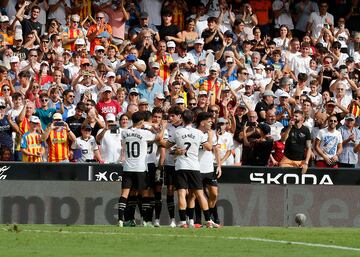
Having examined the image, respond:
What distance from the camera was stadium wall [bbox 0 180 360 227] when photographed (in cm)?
2141

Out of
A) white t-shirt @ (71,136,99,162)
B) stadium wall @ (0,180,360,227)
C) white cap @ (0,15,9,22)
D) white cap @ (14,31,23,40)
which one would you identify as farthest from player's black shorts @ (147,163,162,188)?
white cap @ (0,15,9,22)

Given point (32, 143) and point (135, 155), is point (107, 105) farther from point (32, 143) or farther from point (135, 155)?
point (135, 155)

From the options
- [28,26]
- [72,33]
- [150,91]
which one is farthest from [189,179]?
[28,26]

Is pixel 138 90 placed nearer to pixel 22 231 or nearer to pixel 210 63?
pixel 210 63

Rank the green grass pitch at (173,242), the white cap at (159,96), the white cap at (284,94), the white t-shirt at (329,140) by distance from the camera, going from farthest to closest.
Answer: the white cap at (284,94) → the white cap at (159,96) → the white t-shirt at (329,140) → the green grass pitch at (173,242)

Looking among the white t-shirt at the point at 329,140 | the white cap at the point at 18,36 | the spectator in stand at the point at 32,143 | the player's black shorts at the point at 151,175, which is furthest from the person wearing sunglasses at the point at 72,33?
the player's black shorts at the point at 151,175

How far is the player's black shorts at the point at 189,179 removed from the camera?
62.1 ft

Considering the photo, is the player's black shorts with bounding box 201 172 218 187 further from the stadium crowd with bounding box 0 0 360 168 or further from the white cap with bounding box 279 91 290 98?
the white cap with bounding box 279 91 290 98

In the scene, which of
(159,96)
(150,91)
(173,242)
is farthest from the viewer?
(150,91)

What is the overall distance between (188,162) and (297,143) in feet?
13.8

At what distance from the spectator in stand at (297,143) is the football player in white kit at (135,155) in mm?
4136

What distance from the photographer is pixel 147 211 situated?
1975cm

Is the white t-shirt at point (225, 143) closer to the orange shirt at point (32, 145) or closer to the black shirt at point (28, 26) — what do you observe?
the orange shirt at point (32, 145)

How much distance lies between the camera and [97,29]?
2645 centimetres
